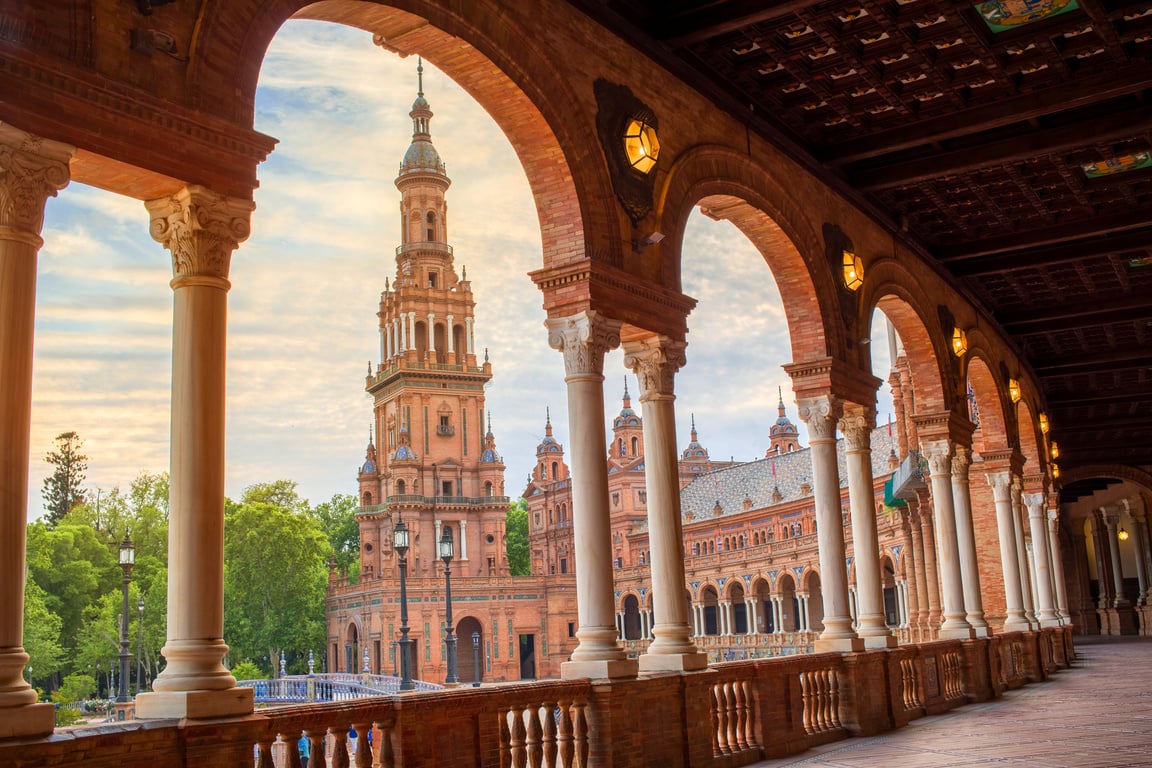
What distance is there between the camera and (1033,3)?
40.0 feet

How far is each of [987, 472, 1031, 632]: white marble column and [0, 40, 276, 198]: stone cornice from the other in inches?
822

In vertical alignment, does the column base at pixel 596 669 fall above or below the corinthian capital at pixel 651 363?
below

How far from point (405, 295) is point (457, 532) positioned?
18606mm

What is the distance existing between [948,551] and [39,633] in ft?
151

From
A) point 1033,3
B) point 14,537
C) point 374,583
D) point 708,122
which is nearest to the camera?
point 14,537

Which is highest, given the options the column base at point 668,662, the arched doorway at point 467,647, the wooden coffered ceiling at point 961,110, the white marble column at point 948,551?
the wooden coffered ceiling at point 961,110

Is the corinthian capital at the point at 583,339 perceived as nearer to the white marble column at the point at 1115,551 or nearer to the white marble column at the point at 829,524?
the white marble column at the point at 829,524

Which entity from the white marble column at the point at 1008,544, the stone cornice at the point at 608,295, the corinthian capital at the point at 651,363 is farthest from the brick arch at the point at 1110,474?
the stone cornice at the point at 608,295

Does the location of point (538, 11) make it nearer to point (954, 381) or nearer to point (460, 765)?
point (460, 765)

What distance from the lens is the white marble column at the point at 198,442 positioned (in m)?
6.95

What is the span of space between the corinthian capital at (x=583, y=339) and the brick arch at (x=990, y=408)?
50.5 ft

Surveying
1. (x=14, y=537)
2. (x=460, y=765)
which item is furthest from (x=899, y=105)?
(x=14, y=537)

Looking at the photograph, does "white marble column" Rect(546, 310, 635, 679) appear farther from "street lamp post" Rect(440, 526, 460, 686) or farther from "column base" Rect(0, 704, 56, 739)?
"street lamp post" Rect(440, 526, 460, 686)

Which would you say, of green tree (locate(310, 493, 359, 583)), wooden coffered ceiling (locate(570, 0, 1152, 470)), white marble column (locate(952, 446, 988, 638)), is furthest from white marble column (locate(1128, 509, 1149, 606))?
green tree (locate(310, 493, 359, 583))
